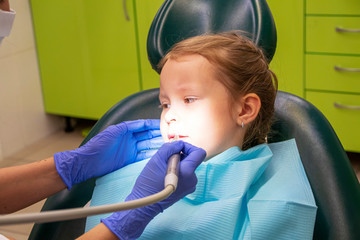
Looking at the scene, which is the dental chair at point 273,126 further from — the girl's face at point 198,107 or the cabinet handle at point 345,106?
the cabinet handle at point 345,106

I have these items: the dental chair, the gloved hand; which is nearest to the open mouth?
the gloved hand

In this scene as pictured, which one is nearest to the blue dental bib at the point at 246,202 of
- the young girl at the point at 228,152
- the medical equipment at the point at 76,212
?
the young girl at the point at 228,152

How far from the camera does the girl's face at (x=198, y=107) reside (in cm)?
135

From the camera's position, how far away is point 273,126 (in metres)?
1.51

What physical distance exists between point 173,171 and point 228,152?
0.91 feet

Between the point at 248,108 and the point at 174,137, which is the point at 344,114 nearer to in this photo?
the point at 248,108

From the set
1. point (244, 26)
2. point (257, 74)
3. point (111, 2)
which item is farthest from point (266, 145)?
point (111, 2)

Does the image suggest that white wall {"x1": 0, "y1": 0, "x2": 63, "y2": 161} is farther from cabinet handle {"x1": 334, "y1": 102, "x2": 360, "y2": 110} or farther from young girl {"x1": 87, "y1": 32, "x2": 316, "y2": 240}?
young girl {"x1": 87, "y1": 32, "x2": 316, "y2": 240}

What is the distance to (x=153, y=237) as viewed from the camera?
4.22ft

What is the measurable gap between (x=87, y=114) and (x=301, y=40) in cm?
139

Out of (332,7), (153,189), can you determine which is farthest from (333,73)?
(153,189)

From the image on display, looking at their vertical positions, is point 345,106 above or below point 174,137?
below

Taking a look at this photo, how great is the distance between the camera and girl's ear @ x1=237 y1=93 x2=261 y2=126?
1.38 meters

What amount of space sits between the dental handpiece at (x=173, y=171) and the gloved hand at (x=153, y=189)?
0.05ft
